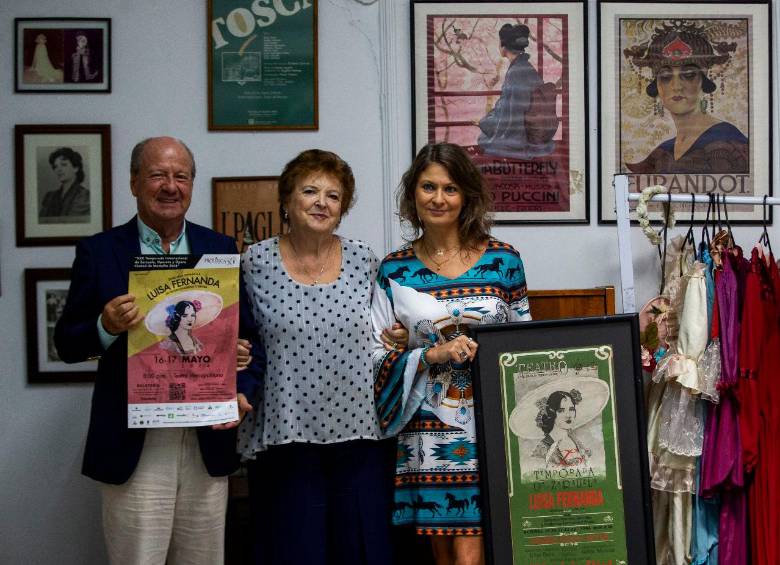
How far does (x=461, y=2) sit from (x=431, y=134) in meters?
0.50

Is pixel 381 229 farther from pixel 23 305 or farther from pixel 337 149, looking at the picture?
pixel 23 305

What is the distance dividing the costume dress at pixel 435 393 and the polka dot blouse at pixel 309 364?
0.21 feet

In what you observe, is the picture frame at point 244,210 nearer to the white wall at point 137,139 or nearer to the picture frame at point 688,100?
the white wall at point 137,139

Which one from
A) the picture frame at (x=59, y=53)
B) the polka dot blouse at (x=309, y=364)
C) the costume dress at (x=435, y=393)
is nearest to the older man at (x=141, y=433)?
the polka dot blouse at (x=309, y=364)

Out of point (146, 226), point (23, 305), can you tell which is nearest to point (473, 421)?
point (146, 226)

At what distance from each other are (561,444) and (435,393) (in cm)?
36

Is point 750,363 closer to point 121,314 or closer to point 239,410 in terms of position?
point 239,410

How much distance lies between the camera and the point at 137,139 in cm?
292

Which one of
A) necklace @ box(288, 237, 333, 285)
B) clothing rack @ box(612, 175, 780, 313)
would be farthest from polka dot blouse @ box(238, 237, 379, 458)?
clothing rack @ box(612, 175, 780, 313)

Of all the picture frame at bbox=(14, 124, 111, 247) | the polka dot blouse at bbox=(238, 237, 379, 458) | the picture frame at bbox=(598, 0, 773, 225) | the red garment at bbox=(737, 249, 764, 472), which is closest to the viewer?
the polka dot blouse at bbox=(238, 237, 379, 458)

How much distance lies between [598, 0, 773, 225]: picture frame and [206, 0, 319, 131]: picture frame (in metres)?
1.10

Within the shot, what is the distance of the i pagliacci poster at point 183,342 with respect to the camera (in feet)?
6.59

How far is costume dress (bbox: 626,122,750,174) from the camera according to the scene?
3006mm

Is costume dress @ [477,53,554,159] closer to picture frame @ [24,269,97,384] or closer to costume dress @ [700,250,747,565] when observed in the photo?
costume dress @ [700,250,747,565]
